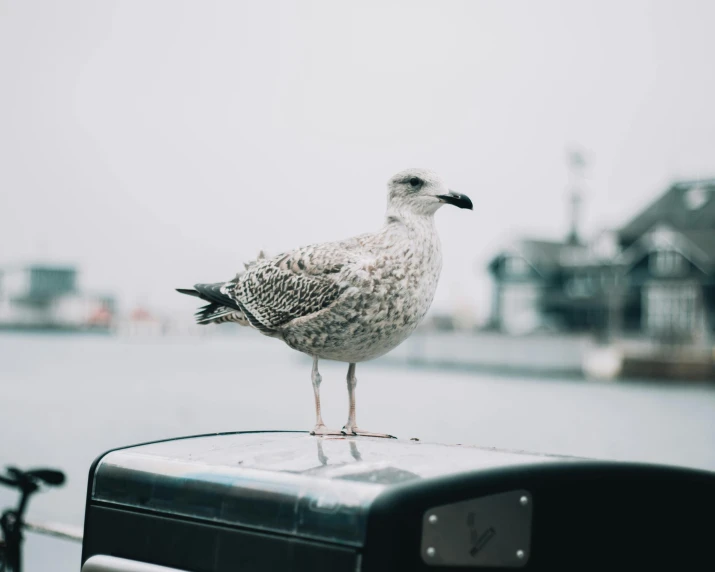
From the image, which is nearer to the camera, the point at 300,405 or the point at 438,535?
the point at 438,535

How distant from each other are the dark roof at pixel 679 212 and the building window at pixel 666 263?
3.55 feet

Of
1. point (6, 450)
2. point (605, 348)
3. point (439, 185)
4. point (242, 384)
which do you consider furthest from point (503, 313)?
point (439, 185)

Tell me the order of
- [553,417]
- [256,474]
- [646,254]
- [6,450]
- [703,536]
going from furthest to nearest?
[646,254] → [553,417] → [6,450] → [703,536] → [256,474]

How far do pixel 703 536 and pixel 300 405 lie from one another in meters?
26.8

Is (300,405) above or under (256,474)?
under

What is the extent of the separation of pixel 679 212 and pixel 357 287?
100ft

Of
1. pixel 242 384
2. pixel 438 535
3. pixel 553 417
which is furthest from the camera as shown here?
pixel 242 384

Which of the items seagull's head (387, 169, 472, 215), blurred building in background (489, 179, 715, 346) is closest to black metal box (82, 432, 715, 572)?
seagull's head (387, 169, 472, 215)

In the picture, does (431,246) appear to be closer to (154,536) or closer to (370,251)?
(370,251)

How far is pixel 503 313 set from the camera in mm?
34094

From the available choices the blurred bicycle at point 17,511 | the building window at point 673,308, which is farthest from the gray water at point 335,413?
the blurred bicycle at point 17,511

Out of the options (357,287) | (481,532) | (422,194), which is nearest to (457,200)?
(422,194)

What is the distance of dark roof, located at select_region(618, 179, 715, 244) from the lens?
29.3 metres

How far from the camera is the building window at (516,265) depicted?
108ft
